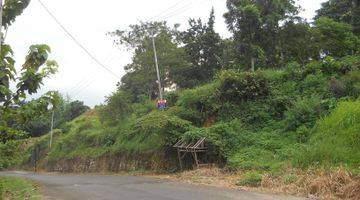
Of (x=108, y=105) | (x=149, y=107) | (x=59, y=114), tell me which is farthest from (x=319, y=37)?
(x=59, y=114)

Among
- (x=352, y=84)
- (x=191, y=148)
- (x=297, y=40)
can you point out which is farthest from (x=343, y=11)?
(x=191, y=148)

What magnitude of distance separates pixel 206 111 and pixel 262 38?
10741 mm

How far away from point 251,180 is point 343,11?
102 ft

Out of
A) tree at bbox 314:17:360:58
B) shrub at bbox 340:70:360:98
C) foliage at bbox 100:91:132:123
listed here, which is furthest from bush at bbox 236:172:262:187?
foliage at bbox 100:91:132:123

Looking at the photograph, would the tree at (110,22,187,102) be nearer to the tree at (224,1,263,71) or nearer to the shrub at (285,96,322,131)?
the tree at (224,1,263,71)

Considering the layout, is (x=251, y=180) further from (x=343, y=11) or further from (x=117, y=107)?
(x=343, y=11)

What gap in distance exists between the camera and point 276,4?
37531 millimetres

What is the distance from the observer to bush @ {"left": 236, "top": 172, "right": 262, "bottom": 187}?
55.8ft

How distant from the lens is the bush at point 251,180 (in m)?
17.0

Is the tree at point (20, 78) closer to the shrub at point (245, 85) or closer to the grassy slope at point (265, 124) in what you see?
the grassy slope at point (265, 124)

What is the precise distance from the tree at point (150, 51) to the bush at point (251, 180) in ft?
83.8

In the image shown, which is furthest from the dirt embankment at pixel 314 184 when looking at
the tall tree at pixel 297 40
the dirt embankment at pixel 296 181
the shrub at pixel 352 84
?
the tall tree at pixel 297 40

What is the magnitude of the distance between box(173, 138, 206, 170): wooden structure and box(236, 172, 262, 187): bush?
5.93m

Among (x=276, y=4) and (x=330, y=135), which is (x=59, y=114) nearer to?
(x=276, y=4)
